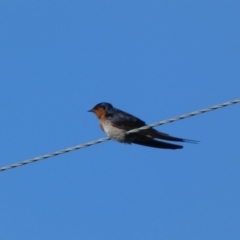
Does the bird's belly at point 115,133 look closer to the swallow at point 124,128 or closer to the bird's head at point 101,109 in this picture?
the swallow at point 124,128

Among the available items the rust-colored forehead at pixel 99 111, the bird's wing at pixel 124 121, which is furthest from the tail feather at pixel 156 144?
the rust-colored forehead at pixel 99 111

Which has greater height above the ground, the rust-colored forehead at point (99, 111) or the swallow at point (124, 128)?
the rust-colored forehead at point (99, 111)

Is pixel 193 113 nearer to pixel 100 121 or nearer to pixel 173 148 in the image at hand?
pixel 173 148

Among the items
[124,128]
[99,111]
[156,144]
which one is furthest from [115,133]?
[99,111]

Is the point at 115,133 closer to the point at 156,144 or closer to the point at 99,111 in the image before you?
the point at 156,144

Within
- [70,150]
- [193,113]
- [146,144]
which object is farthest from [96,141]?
[146,144]

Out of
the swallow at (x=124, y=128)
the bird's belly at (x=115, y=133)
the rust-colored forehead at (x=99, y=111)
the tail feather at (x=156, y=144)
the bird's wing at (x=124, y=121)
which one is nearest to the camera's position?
the tail feather at (x=156, y=144)

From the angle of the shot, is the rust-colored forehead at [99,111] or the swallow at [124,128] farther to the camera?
the rust-colored forehead at [99,111]
